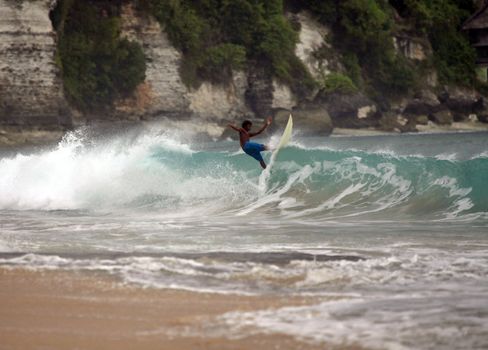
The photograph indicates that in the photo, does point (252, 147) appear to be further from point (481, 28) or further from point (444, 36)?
point (444, 36)

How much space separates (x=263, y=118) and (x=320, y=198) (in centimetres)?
3539

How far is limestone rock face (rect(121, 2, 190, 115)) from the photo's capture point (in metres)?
46.8

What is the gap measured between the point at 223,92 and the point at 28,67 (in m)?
11.9

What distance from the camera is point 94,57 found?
46250 millimetres

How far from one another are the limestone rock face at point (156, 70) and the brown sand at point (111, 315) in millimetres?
38769

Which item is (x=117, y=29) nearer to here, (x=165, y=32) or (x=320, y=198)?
Answer: (x=165, y=32)

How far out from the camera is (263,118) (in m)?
51.4

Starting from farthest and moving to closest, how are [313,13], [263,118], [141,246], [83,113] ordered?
[313,13] < [263,118] < [83,113] < [141,246]

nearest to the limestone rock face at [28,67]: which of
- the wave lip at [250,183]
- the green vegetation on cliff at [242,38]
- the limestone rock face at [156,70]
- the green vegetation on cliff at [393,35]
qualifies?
the limestone rock face at [156,70]

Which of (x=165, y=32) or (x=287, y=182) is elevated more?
(x=165, y=32)

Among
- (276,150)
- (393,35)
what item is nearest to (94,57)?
(393,35)

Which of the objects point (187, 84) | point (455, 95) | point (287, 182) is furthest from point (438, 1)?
point (287, 182)

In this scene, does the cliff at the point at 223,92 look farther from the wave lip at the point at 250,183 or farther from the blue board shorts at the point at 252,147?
the blue board shorts at the point at 252,147

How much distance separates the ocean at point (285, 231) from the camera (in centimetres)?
686
